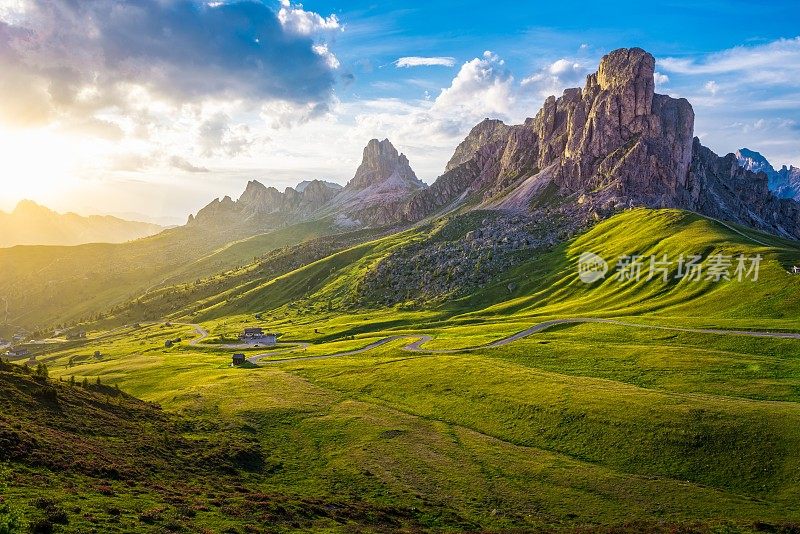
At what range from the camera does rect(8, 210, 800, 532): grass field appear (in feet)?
151

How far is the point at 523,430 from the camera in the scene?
226 ft

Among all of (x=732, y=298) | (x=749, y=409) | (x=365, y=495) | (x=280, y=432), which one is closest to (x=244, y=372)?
(x=280, y=432)

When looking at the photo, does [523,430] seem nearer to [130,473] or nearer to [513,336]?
[130,473]

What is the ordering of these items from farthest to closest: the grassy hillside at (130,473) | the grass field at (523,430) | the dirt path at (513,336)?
1. the dirt path at (513,336)
2. the grass field at (523,430)
3. the grassy hillside at (130,473)

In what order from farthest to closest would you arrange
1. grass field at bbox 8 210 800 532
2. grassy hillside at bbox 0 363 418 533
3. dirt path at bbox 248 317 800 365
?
1. dirt path at bbox 248 317 800 365
2. grass field at bbox 8 210 800 532
3. grassy hillside at bbox 0 363 418 533

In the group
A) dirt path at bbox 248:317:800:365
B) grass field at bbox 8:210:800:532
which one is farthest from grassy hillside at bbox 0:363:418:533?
dirt path at bbox 248:317:800:365

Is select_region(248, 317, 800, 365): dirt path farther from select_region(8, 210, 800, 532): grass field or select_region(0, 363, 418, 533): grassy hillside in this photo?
select_region(0, 363, 418, 533): grassy hillside

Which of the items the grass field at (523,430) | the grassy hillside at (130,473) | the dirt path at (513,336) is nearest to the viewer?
the grassy hillside at (130,473)

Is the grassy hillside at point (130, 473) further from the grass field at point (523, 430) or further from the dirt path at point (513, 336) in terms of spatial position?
the dirt path at point (513, 336)

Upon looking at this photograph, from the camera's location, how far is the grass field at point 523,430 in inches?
1813

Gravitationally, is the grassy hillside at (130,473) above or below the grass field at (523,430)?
above

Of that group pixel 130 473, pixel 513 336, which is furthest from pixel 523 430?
pixel 513 336

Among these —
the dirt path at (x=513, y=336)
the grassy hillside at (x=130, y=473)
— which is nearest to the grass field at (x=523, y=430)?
the grassy hillside at (x=130, y=473)

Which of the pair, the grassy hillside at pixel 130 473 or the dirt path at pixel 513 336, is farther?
the dirt path at pixel 513 336
